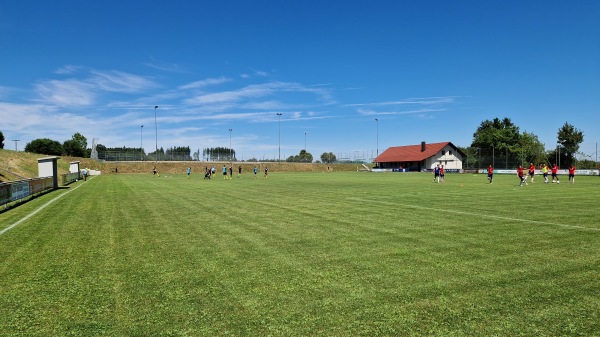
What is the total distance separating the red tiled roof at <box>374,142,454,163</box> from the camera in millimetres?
87188

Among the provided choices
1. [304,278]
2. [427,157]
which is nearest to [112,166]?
[427,157]

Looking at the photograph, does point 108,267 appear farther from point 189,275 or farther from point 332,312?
point 332,312

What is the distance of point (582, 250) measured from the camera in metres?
7.54

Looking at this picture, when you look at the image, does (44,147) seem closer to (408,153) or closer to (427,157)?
(408,153)

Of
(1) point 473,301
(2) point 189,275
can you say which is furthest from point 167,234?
(1) point 473,301

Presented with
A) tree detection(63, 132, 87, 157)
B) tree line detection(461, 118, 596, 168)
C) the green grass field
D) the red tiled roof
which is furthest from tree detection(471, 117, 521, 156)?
tree detection(63, 132, 87, 157)

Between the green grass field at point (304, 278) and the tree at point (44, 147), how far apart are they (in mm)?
133345

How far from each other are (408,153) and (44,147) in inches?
4401

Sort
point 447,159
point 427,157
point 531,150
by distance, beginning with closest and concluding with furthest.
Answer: point 531,150 < point 427,157 < point 447,159

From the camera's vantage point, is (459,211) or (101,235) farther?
(459,211)

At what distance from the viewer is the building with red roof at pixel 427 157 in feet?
285

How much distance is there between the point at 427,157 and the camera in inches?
3374

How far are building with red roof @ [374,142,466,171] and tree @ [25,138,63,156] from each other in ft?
342

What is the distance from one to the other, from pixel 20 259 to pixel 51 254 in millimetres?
511
